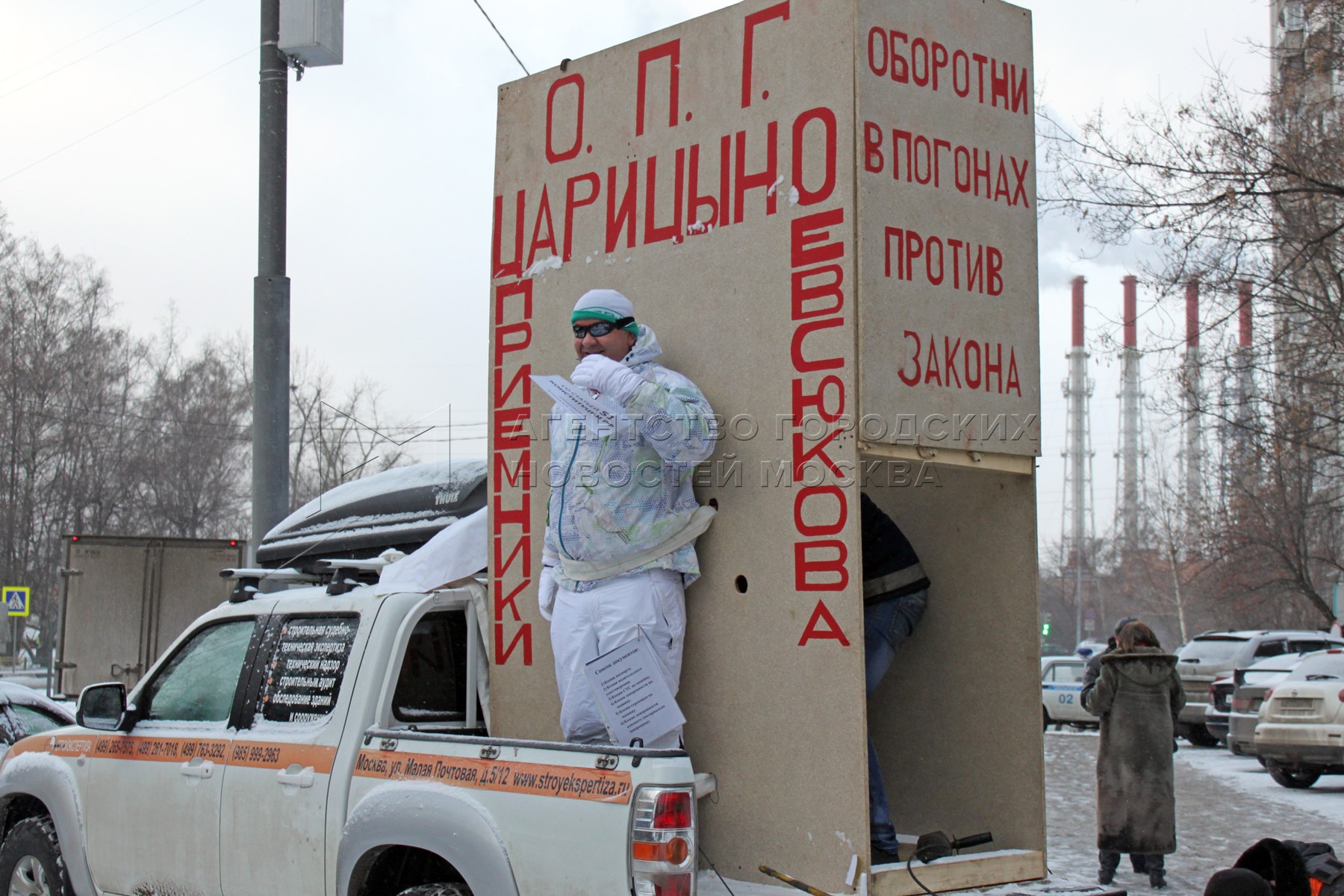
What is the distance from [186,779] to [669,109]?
3016mm

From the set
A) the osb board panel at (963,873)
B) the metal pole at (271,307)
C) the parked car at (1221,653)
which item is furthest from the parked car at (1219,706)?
the osb board panel at (963,873)

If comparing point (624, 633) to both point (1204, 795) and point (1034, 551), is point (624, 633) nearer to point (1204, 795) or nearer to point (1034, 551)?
point (1034, 551)

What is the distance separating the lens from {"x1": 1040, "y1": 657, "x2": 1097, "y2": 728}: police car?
2478 cm

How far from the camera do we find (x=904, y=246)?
164 inches

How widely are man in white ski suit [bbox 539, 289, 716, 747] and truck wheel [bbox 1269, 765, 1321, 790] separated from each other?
40.2 feet

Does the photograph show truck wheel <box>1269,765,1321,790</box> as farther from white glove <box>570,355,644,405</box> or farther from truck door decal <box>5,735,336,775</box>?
truck door decal <box>5,735,336,775</box>

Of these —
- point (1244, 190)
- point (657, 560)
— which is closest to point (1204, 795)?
point (1244, 190)

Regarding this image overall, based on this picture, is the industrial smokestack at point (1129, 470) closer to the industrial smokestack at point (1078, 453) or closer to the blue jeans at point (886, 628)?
the industrial smokestack at point (1078, 453)

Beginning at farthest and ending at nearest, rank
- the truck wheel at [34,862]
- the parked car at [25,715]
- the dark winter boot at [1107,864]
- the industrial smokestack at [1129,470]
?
the industrial smokestack at [1129,470] → the parked car at [25,715] → the dark winter boot at [1107,864] → the truck wheel at [34,862]

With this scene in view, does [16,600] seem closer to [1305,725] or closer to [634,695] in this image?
[1305,725]

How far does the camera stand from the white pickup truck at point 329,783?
3471 mm

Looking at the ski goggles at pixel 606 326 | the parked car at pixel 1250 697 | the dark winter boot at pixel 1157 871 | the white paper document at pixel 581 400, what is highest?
the ski goggles at pixel 606 326

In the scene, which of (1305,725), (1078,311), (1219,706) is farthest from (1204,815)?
(1078,311)

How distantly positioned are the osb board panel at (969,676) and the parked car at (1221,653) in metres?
14.8
